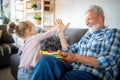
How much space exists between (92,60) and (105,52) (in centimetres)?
16

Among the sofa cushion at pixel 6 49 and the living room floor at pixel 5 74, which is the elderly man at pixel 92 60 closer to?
the living room floor at pixel 5 74

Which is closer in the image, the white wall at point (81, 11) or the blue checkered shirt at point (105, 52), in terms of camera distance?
the blue checkered shirt at point (105, 52)

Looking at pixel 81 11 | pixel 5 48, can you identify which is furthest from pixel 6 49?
pixel 81 11

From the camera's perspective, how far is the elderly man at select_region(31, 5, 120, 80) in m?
1.44

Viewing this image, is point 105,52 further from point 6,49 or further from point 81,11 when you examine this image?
point 6,49

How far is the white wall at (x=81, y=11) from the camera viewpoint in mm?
2326

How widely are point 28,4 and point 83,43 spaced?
297 centimetres

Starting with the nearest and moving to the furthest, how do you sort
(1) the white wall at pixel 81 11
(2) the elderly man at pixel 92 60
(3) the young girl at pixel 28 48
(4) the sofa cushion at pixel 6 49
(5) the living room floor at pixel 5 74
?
(2) the elderly man at pixel 92 60
(3) the young girl at pixel 28 48
(1) the white wall at pixel 81 11
(5) the living room floor at pixel 5 74
(4) the sofa cushion at pixel 6 49

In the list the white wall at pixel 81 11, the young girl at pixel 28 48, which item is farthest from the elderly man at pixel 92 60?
the white wall at pixel 81 11

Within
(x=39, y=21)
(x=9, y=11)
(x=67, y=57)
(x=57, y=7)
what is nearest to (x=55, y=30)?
(x=67, y=57)

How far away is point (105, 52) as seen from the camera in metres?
1.54

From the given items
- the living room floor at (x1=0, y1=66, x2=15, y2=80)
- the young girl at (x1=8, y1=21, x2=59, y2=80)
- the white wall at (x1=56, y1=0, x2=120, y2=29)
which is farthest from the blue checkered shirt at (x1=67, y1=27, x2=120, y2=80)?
the living room floor at (x1=0, y1=66, x2=15, y2=80)

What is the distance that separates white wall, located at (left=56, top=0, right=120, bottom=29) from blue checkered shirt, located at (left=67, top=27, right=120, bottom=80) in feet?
2.09

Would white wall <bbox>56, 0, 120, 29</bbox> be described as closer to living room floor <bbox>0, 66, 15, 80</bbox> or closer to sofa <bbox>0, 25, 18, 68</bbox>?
sofa <bbox>0, 25, 18, 68</bbox>
